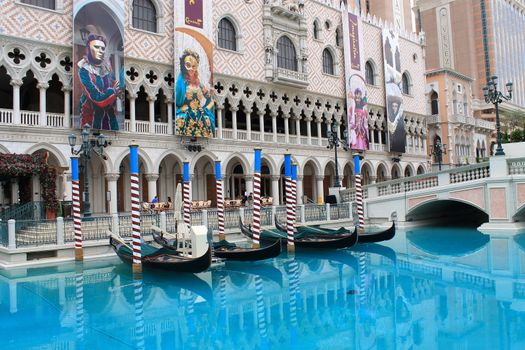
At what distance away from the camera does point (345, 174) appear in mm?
26250

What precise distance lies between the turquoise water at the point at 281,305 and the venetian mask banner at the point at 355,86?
43.3ft

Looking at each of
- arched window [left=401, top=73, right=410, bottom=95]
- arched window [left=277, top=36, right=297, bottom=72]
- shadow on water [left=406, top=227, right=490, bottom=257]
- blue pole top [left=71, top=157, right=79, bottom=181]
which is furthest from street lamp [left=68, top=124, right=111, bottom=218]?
arched window [left=401, top=73, right=410, bottom=95]

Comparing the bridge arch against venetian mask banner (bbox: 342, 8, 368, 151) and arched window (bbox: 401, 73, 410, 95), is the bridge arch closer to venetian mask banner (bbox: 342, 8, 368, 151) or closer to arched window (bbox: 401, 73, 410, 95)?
venetian mask banner (bbox: 342, 8, 368, 151)

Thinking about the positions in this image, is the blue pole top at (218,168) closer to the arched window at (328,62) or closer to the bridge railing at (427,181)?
the bridge railing at (427,181)

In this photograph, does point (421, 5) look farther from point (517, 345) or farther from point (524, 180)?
point (517, 345)

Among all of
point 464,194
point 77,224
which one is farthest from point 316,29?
point 77,224

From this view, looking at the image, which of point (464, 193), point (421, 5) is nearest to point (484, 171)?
point (464, 193)

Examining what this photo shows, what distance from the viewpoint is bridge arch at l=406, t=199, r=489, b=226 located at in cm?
1705

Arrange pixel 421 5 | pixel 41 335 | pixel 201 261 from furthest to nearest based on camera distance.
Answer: pixel 421 5
pixel 201 261
pixel 41 335

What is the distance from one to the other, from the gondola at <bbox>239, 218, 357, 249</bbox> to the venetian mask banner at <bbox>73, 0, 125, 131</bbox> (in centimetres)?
633

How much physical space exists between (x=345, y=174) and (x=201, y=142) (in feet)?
35.5

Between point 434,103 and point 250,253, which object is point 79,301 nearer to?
point 250,253

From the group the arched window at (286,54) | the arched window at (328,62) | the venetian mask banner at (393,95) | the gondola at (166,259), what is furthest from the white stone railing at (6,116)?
the venetian mask banner at (393,95)

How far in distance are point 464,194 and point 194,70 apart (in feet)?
34.1
